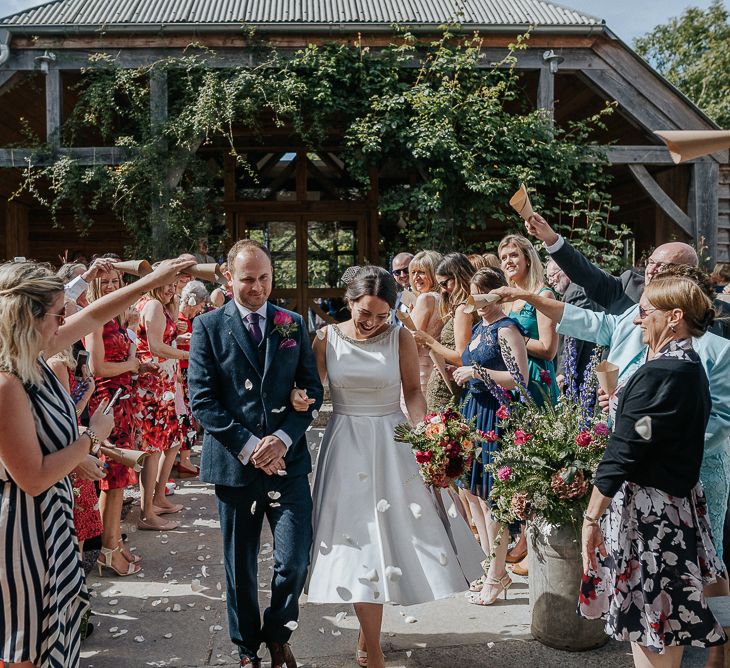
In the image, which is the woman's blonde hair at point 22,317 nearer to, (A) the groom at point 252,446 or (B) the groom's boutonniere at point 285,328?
(A) the groom at point 252,446

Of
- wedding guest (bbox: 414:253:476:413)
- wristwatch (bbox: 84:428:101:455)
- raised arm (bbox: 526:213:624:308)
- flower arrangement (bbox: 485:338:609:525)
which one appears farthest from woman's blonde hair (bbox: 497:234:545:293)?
wristwatch (bbox: 84:428:101:455)

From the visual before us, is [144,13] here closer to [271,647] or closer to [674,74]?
[271,647]

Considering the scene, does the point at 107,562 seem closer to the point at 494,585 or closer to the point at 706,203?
the point at 494,585

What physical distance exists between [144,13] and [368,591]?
10343 millimetres

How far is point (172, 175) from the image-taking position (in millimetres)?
10242

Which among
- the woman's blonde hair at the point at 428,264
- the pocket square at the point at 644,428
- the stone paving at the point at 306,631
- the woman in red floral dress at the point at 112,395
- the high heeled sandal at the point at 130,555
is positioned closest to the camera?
the pocket square at the point at 644,428

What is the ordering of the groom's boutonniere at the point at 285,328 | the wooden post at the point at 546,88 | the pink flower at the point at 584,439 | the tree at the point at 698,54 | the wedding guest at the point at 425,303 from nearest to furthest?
the pink flower at the point at 584,439 < the groom's boutonniere at the point at 285,328 < the wedding guest at the point at 425,303 < the wooden post at the point at 546,88 < the tree at the point at 698,54

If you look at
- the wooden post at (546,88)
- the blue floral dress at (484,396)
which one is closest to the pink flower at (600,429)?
the blue floral dress at (484,396)

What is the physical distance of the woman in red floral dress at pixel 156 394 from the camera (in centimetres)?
533

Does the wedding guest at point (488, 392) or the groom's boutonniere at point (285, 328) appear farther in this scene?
the wedding guest at point (488, 392)

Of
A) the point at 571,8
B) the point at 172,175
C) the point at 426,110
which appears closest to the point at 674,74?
the point at 571,8

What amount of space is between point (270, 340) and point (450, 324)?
2088 mm

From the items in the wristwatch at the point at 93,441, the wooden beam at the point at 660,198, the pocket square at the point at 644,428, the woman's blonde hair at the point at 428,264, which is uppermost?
the wooden beam at the point at 660,198

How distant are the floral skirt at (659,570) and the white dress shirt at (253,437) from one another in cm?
146
